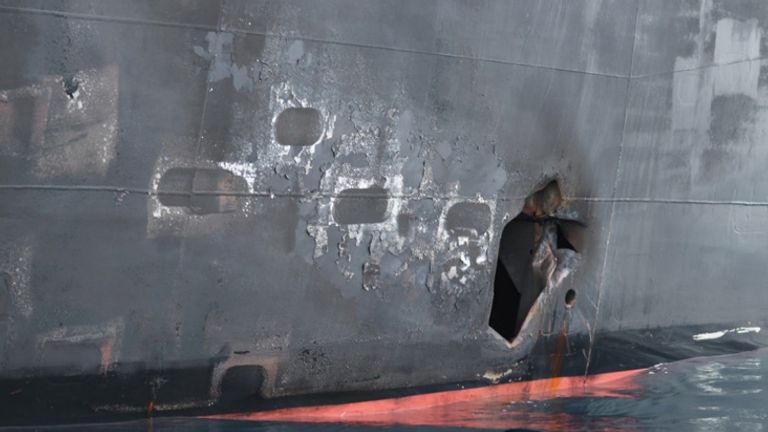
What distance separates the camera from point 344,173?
410cm

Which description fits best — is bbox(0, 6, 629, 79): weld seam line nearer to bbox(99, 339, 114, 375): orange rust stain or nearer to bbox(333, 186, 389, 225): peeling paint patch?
bbox(333, 186, 389, 225): peeling paint patch

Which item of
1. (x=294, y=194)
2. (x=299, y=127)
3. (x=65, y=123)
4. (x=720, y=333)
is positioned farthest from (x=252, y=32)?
(x=720, y=333)

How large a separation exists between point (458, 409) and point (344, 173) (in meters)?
1.28

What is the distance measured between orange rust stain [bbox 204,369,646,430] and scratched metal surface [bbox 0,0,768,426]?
0.09 metres

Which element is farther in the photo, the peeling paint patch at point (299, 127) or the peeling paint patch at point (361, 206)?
the peeling paint patch at point (361, 206)

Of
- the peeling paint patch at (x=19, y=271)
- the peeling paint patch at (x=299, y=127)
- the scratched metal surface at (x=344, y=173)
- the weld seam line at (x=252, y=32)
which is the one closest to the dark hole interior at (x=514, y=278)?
the scratched metal surface at (x=344, y=173)

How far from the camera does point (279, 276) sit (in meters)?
3.97

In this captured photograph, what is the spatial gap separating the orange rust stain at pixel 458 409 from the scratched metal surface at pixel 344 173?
0.09 meters

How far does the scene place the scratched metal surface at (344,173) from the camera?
3.48 m

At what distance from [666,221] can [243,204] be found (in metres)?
2.50

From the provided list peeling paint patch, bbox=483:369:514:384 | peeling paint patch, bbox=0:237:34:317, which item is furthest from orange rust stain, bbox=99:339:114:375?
peeling paint patch, bbox=483:369:514:384

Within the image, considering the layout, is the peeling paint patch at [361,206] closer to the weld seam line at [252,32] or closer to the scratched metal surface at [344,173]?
the scratched metal surface at [344,173]

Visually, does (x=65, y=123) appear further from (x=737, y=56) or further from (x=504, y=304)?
(x=737, y=56)

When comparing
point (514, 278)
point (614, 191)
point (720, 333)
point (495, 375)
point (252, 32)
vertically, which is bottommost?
point (495, 375)
